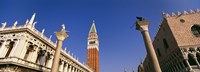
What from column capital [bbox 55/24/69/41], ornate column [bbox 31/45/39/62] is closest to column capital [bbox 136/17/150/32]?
column capital [bbox 55/24/69/41]

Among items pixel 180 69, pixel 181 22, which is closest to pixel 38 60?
pixel 180 69

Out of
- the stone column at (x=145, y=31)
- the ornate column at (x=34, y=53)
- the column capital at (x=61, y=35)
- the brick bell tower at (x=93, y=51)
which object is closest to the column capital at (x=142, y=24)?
the stone column at (x=145, y=31)

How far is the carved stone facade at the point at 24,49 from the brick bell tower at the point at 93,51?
115ft

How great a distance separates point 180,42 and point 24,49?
851 inches

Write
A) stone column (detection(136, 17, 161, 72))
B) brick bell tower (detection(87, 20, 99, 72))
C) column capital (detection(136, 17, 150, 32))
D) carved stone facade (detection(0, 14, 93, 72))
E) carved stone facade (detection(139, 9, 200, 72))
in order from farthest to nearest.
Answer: brick bell tower (detection(87, 20, 99, 72))
carved stone facade (detection(139, 9, 200, 72))
carved stone facade (detection(0, 14, 93, 72))
column capital (detection(136, 17, 150, 32))
stone column (detection(136, 17, 161, 72))

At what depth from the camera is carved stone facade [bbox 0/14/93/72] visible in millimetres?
15742

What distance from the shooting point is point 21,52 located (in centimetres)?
1694

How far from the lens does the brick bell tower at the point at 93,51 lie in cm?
5569

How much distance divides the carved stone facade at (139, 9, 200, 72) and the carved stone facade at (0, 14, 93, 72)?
1637 centimetres

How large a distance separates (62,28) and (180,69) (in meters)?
17.3

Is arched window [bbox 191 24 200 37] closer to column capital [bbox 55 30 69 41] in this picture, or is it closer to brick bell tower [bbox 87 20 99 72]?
column capital [bbox 55 30 69 41]

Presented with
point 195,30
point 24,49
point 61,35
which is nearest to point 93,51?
point 195,30

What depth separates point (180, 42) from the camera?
19938 millimetres

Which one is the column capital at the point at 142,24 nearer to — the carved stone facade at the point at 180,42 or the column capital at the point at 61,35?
the column capital at the point at 61,35
